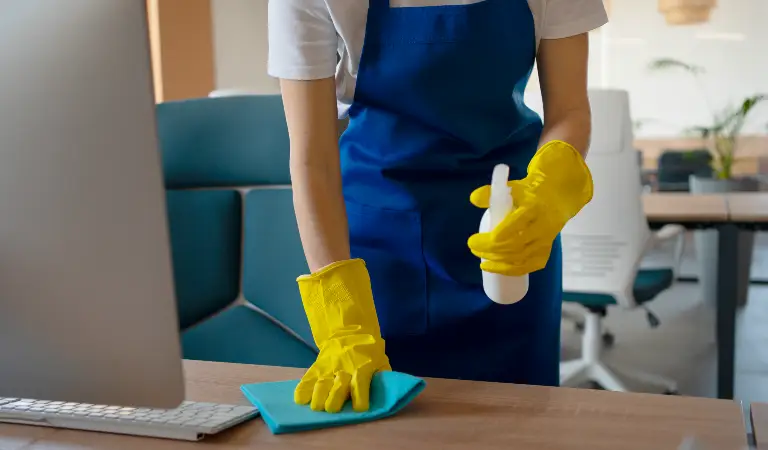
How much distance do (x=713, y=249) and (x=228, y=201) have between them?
303 centimetres

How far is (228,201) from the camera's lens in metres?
1.51

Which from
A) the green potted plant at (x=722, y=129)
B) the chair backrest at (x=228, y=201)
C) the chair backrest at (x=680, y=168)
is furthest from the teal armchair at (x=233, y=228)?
the chair backrest at (x=680, y=168)

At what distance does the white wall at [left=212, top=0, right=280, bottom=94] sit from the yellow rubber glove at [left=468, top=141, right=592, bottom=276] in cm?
350

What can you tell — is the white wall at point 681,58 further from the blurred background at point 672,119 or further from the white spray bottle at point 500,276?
the white spray bottle at point 500,276

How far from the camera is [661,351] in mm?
3699

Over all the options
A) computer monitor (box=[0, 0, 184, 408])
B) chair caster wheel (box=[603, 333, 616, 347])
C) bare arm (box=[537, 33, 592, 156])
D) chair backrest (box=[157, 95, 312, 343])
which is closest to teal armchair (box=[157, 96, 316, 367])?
chair backrest (box=[157, 95, 312, 343])

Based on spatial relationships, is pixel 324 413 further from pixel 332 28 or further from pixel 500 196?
pixel 332 28

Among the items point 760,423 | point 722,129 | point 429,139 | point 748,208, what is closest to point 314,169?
point 429,139

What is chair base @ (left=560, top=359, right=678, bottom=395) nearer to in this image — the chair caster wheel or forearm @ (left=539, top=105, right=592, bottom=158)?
the chair caster wheel

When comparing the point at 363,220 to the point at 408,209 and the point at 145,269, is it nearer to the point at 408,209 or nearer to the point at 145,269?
the point at 408,209

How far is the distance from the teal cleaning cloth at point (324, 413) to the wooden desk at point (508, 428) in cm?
1

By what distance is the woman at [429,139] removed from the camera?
3.80 ft

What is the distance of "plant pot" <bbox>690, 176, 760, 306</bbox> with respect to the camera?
3.99m

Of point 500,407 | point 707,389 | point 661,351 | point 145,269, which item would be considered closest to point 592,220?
point 707,389
